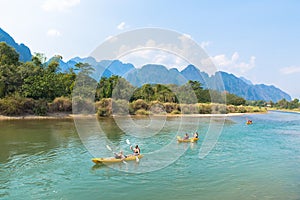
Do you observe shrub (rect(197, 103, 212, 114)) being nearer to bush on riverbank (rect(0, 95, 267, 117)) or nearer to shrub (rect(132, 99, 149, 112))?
bush on riverbank (rect(0, 95, 267, 117))

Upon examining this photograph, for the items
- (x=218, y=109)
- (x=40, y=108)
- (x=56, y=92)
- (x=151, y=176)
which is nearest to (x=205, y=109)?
(x=218, y=109)

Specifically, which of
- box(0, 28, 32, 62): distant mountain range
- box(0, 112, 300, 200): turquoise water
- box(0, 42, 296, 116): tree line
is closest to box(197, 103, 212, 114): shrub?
box(0, 42, 296, 116): tree line

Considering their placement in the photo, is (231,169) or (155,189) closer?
(155,189)

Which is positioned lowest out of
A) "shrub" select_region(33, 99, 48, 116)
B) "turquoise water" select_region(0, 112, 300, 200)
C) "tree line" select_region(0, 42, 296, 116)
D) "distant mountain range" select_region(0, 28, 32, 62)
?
"turquoise water" select_region(0, 112, 300, 200)

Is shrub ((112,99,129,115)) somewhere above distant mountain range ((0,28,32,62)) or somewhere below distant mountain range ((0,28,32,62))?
below

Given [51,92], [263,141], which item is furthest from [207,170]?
[51,92]

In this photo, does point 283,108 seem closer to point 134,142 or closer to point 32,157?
point 134,142

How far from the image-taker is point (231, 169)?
54.6 feet

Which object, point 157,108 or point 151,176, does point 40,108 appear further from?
point 151,176

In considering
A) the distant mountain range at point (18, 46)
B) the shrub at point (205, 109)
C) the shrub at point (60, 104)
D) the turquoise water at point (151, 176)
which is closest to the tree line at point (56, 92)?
the shrub at point (60, 104)

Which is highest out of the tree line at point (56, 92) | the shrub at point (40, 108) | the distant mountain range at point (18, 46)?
the distant mountain range at point (18, 46)

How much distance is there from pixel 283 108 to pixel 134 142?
12193 centimetres

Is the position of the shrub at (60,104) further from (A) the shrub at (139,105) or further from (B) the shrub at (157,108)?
(B) the shrub at (157,108)

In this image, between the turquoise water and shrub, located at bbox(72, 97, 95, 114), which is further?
shrub, located at bbox(72, 97, 95, 114)
